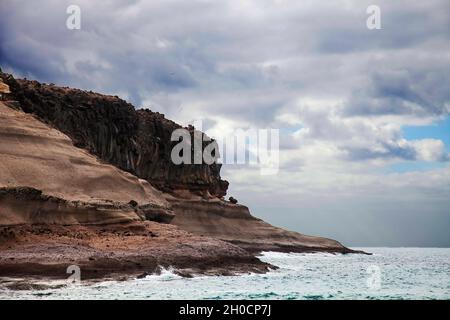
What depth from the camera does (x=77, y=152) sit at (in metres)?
48.8

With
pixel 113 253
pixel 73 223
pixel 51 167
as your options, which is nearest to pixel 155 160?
pixel 51 167

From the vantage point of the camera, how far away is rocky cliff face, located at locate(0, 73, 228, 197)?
6550 centimetres

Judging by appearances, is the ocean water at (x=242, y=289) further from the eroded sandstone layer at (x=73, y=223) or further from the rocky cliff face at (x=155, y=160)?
the rocky cliff face at (x=155, y=160)

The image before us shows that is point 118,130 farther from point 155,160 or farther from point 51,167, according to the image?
point 51,167

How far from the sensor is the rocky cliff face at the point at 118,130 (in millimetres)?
65500

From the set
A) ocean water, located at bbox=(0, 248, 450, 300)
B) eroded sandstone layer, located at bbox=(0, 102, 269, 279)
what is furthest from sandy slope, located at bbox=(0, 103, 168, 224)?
ocean water, located at bbox=(0, 248, 450, 300)

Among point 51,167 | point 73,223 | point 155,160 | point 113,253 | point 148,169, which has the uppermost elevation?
point 155,160

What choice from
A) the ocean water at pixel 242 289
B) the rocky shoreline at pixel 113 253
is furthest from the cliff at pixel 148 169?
the ocean water at pixel 242 289

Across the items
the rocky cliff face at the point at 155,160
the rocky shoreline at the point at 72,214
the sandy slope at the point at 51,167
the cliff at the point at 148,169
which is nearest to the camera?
the rocky shoreline at the point at 72,214

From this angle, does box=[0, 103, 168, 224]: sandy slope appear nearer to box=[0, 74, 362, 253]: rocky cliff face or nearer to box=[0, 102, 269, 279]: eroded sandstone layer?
box=[0, 102, 269, 279]: eroded sandstone layer

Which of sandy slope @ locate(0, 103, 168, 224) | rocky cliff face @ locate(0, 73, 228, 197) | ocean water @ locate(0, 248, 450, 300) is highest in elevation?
rocky cliff face @ locate(0, 73, 228, 197)

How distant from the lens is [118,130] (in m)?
79.2
